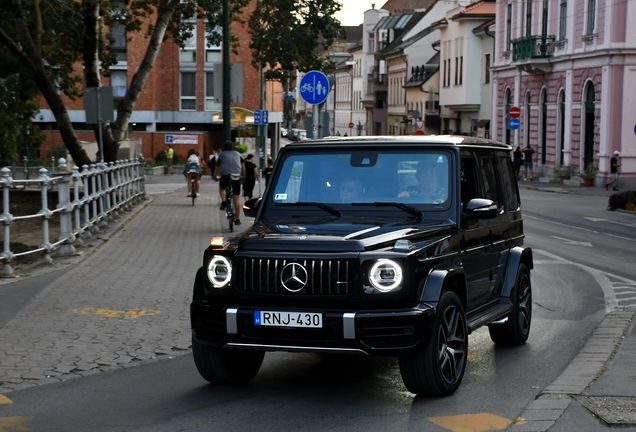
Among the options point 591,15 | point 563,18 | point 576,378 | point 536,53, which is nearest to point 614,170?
point 591,15

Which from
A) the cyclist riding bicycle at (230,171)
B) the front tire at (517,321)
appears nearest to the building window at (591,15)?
the cyclist riding bicycle at (230,171)

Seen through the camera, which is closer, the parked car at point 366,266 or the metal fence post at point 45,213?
the parked car at point 366,266

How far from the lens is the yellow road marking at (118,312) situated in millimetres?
10617

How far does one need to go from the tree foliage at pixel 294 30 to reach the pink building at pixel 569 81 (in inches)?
578

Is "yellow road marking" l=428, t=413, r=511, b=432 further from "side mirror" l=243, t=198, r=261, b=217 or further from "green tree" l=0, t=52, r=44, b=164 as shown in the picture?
"green tree" l=0, t=52, r=44, b=164

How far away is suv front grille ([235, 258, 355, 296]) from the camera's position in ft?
22.0

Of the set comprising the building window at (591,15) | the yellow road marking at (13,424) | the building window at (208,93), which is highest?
the building window at (591,15)

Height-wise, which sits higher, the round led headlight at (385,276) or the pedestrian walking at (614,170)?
the round led headlight at (385,276)

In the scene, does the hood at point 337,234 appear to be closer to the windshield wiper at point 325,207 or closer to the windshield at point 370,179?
the windshield wiper at point 325,207

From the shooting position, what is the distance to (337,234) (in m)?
7.00

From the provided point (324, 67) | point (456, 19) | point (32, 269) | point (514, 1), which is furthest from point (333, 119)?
point (32, 269)

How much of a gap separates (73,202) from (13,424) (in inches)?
415

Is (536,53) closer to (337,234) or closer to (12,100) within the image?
(12,100)

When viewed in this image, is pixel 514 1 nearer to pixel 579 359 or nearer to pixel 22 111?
pixel 22 111
